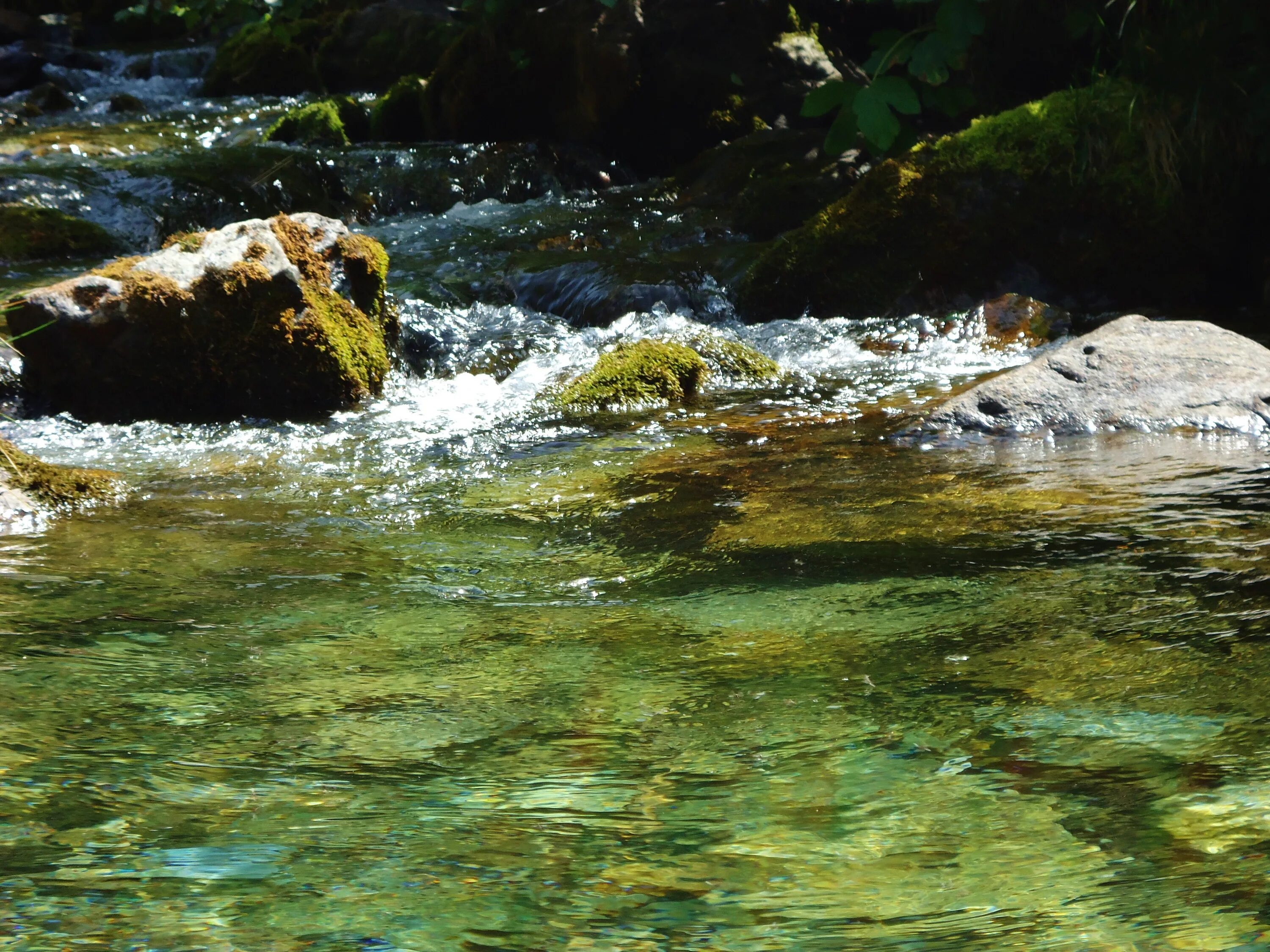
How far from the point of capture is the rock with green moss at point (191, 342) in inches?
230

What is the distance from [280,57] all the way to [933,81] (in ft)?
40.2

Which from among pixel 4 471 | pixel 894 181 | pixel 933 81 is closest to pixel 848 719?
pixel 4 471

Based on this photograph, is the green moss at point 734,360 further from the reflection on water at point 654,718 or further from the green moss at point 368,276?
the reflection on water at point 654,718

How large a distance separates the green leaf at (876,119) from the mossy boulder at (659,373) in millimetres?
1439

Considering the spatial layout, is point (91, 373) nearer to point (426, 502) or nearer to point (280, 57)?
point (426, 502)

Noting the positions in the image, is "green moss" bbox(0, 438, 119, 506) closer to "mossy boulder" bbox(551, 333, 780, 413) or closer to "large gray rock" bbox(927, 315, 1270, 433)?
"mossy boulder" bbox(551, 333, 780, 413)

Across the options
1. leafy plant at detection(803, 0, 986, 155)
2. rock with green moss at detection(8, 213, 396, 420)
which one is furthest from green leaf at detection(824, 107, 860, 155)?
rock with green moss at detection(8, 213, 396, 420)

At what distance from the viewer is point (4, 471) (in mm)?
3844

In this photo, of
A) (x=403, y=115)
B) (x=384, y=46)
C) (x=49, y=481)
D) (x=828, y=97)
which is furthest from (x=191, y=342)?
(x=384, y=46)

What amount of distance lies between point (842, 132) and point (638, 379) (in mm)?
1600

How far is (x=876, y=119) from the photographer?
5.48 meters

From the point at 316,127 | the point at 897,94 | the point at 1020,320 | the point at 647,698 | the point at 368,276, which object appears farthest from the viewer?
the point at 316,127

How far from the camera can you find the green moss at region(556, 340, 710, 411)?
233 inches

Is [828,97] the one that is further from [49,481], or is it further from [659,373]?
[49,481]
